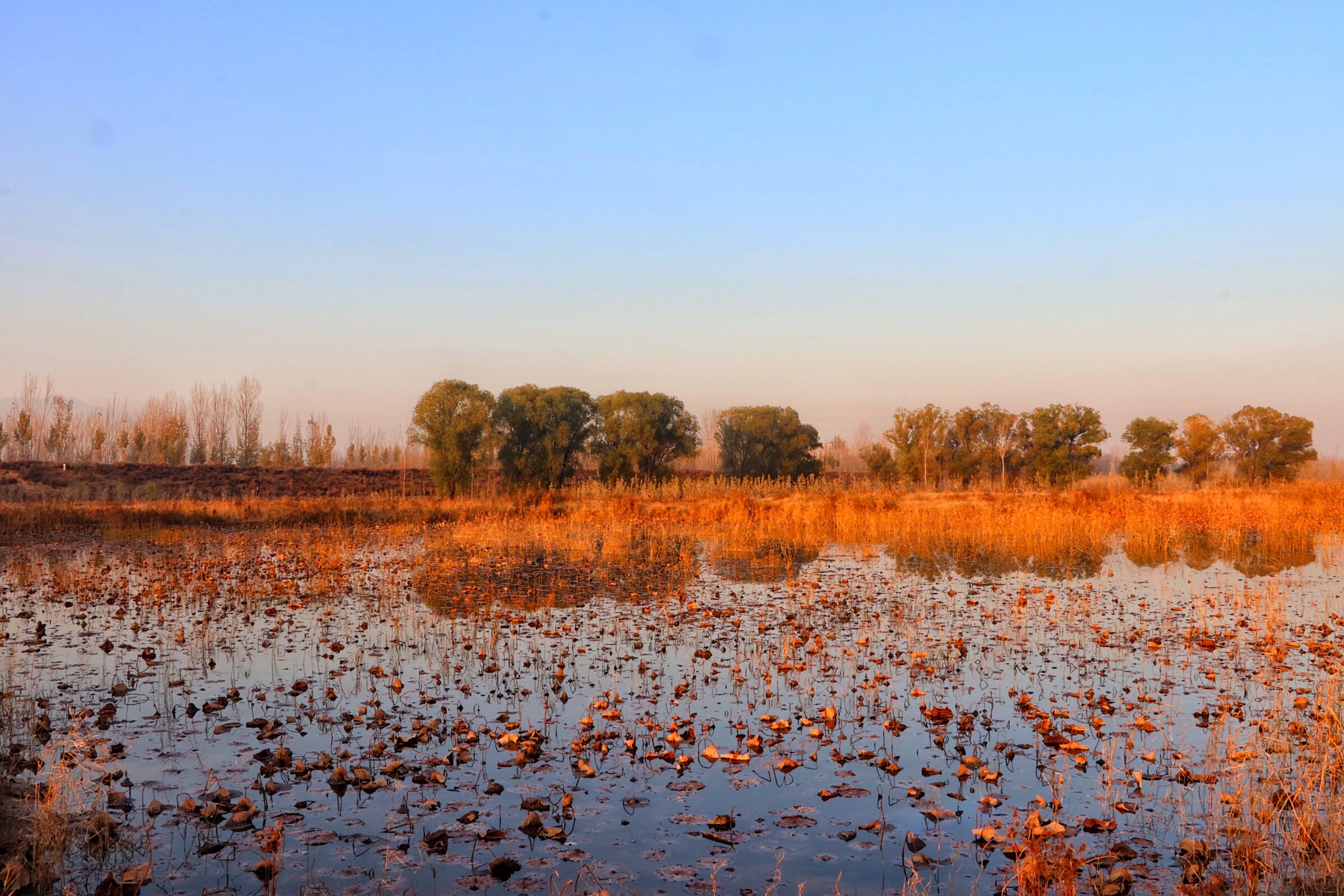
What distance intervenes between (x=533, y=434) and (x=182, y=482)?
20848 millimetres

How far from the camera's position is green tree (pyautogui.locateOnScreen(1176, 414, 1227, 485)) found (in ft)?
156

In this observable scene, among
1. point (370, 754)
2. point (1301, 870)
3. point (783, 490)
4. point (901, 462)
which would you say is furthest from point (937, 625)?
point (901, 462)

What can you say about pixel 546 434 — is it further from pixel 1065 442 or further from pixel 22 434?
pixel 22 434

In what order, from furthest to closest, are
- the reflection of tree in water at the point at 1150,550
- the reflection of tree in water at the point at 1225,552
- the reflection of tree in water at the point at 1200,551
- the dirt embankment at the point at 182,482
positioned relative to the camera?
1. the dirt embankment at the point at 182,482
2. the reflection of tree in water at the point at 1150,550
3. the reflection of tree in water at the point at 1200,551
4. the reflection of tree in water at the point at 1225,552

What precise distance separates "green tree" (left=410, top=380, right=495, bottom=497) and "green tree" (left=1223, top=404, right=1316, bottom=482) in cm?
4220

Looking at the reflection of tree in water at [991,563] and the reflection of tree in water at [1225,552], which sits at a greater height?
the reflection of tree in water at [1225,552]

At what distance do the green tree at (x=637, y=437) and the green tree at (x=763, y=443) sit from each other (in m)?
8.18

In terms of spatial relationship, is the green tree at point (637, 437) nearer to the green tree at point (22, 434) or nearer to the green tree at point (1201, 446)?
the green tree at point (1201, 446)

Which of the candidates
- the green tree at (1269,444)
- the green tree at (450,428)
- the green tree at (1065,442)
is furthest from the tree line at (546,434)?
the green tree at (1269,444)

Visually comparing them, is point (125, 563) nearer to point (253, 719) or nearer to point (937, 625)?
point (253, 719)

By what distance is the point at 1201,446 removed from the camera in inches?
1881

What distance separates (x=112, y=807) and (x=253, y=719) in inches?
67.8

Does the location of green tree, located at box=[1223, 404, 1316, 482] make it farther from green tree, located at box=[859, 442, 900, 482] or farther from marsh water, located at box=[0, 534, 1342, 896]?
marsh water, located at box=[0, 534, 1342, 896]

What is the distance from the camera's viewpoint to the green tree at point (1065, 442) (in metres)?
49.6
